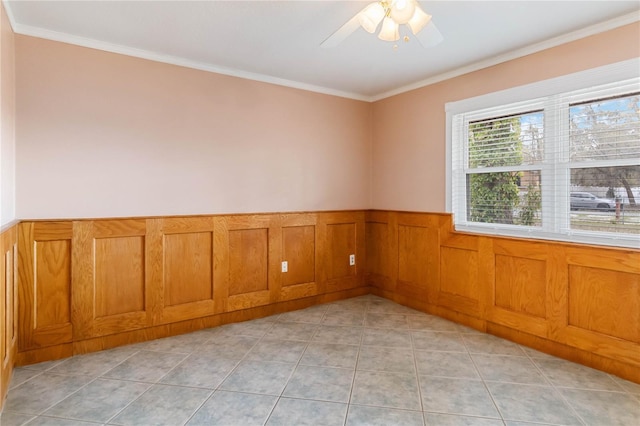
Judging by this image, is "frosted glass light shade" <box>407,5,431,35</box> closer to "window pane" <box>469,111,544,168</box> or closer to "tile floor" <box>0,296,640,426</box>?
"window pane" <box>469,111,544,168</box>

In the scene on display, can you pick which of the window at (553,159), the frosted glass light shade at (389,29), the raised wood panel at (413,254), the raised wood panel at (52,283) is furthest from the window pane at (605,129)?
the raised wood panel at (52,283)

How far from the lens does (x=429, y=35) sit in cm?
200

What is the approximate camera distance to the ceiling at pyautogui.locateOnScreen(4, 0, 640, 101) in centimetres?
223

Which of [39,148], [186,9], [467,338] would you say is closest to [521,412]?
[467,338]

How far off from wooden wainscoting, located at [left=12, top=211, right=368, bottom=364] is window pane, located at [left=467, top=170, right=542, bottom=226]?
1.45m

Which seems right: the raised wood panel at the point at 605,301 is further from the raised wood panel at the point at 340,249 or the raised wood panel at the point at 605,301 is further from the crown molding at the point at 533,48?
the raised wood panel at the point at 340,249

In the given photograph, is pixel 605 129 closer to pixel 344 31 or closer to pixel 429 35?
pixel 429 35

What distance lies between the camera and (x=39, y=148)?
8.43ft

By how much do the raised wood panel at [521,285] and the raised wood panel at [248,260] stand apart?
7.08 ft

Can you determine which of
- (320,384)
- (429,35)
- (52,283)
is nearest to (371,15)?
(429,35)

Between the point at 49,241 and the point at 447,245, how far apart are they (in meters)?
3.35

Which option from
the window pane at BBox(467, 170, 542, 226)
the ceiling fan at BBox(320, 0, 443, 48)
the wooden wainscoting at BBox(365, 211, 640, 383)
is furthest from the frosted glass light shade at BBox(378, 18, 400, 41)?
the wooden wainscoting at BBox(365, 211, 640, 383)

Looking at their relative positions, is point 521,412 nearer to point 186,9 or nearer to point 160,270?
point 160,270

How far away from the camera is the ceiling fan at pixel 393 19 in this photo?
1.73m
